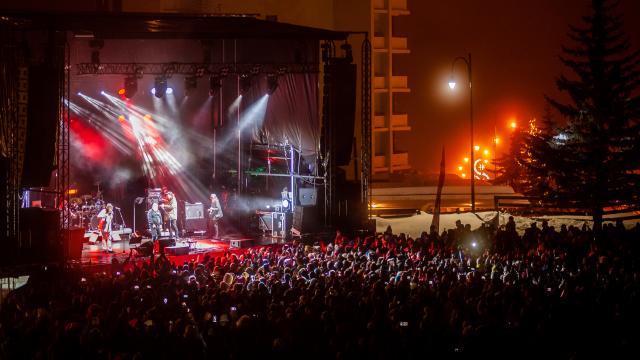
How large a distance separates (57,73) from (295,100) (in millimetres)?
9955

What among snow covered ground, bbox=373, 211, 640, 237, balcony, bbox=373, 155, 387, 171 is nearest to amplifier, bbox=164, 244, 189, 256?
snow covered ground, bbox=373, 211, 640, 237

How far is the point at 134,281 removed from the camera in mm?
12758

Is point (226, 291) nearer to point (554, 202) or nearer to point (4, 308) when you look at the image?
point (4, 308)

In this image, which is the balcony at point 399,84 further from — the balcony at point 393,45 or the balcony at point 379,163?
the balcony at point 379,163

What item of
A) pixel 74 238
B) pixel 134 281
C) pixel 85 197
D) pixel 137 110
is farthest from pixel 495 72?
pixel 134 281

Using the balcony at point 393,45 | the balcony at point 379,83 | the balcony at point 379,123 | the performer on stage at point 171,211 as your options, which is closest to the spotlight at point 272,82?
the performer on stage at point 171,211

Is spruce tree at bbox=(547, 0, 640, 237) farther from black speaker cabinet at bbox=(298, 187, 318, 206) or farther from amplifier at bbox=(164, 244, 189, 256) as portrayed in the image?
amplifier at bbox=(164, 244, 189, 256)

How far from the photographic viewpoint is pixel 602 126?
2416cm

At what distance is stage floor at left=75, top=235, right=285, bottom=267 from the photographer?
63.3ft

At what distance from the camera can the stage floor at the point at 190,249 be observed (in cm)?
1930

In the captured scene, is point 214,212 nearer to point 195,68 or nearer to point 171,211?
point 171,211

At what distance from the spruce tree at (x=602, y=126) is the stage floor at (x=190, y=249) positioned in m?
10.4

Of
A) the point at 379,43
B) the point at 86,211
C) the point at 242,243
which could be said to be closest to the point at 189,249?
the point at 242,243

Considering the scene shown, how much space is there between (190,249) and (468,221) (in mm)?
10417
